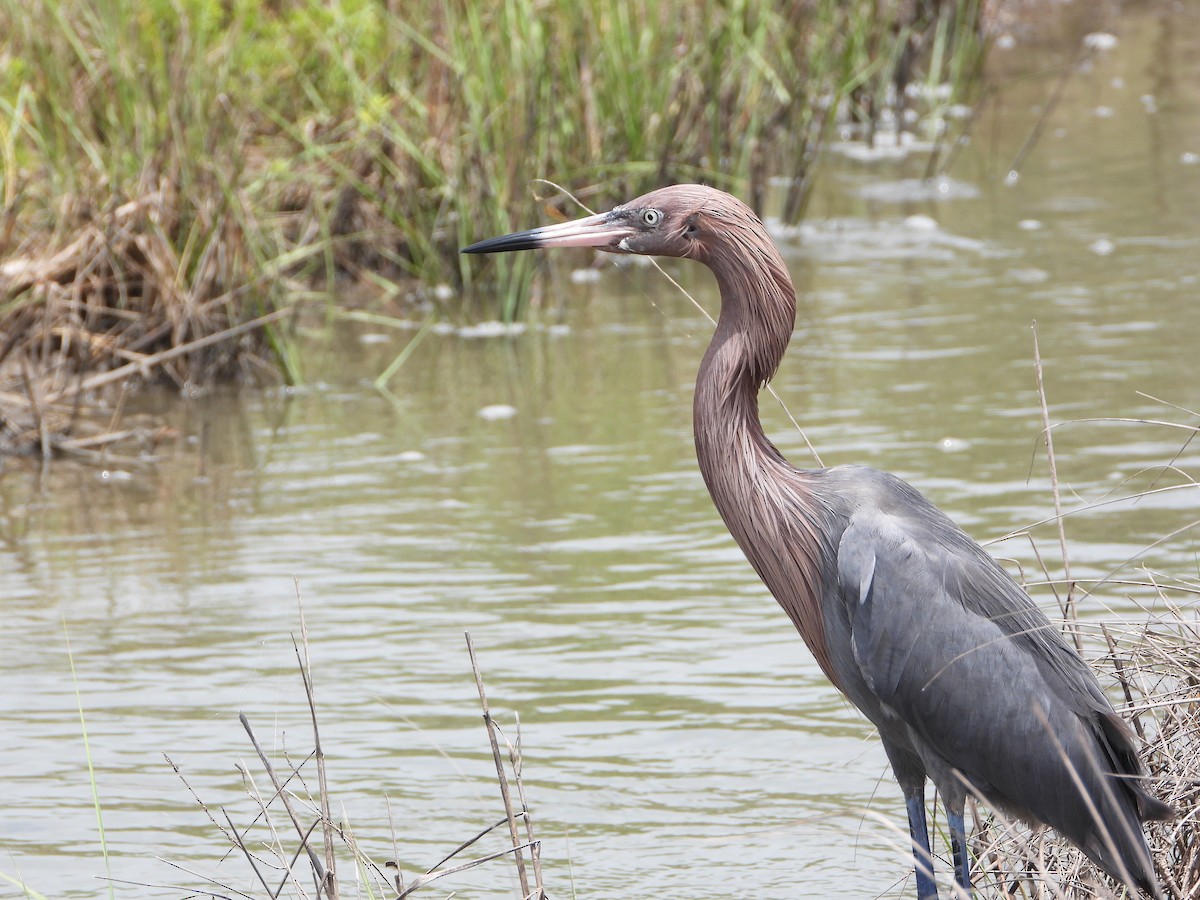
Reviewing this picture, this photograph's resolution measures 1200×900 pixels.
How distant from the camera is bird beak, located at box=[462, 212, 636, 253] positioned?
3.57 meters

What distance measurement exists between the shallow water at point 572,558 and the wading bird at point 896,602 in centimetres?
31

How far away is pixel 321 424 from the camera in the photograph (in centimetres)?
745

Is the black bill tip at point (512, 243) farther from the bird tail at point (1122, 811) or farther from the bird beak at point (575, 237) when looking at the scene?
the bird tail at point (1122, 811)

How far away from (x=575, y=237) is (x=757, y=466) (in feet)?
1.98

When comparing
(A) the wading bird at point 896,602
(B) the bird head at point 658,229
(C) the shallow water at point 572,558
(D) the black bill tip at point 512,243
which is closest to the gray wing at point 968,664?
(A) the wading bird at point 896,602

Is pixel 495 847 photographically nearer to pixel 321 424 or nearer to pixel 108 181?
pixel 321 424

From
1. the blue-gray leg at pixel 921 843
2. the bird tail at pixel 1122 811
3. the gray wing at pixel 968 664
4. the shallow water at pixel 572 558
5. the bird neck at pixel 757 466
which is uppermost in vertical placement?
the bird neck at pixel 757 466

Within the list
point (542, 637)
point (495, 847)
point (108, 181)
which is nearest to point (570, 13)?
point (108, 181)

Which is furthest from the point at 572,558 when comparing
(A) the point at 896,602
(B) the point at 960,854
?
(B) the point at 960,854

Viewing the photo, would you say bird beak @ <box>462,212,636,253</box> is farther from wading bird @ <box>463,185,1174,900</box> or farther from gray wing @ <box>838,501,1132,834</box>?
gray wing @ <box>838,501,1132,834</box>

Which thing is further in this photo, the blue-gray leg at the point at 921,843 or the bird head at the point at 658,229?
the bird head at the point at 658,229

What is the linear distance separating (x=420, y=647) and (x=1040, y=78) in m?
10.1

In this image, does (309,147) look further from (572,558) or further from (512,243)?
(512,243)

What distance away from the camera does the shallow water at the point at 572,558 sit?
4246mm
